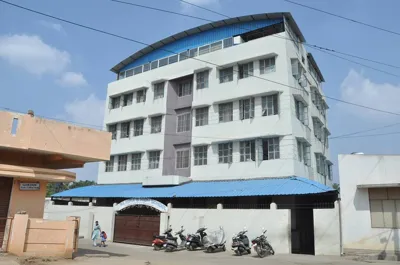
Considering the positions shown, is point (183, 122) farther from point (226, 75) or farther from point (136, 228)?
point (136, 228)

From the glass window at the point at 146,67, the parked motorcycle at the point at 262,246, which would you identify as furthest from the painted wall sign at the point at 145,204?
the glass window at the point at 146,67

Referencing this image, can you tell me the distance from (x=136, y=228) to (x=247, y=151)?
853 cm

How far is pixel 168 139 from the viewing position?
2742 centimetres

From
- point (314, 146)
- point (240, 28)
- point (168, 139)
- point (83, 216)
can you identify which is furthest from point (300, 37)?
point (83, 216)

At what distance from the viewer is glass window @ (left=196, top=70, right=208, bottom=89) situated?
2600 centimetres

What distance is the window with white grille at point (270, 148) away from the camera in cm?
2145

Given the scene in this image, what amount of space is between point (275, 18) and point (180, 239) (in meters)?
16.3

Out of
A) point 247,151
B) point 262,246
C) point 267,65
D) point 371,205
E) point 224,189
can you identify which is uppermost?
point 267,65

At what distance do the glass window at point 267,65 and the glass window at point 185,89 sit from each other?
6717 mm

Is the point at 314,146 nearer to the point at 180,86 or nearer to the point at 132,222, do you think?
the point at 180,86

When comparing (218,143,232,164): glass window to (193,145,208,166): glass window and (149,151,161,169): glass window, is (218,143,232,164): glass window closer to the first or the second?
(193,145,208,166): glass window

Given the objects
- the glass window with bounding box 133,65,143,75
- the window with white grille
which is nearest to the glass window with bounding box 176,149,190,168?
the window with white grille

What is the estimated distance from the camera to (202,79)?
26.3 meters

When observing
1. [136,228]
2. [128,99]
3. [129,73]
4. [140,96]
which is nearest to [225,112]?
[140,96]
